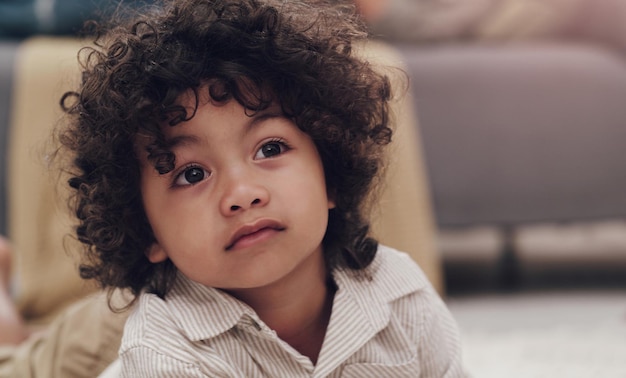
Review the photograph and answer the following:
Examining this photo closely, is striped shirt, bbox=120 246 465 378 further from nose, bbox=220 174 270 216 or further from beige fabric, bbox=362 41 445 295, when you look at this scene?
beige fabric, bbox=362 41 445 295

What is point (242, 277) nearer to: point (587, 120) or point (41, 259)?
point (41, 259)

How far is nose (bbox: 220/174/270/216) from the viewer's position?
2.40 ft

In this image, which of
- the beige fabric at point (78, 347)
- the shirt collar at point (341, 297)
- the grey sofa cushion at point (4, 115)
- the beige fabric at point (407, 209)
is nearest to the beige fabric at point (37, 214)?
→ the grey sofa cushion at point (4, 115)

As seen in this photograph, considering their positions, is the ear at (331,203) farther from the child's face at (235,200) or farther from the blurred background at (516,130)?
the blurred background at (516,130)

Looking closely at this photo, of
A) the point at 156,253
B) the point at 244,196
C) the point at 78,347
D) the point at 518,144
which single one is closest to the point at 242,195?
the point at 244,196

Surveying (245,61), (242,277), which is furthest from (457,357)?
(245,61)

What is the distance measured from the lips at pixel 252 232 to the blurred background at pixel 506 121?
750 mm

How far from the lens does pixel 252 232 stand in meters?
0.75

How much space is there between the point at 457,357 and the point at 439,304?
0.06m

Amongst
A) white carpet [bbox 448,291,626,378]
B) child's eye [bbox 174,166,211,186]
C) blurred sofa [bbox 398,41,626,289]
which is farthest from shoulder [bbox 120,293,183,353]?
blurred sofa [bbox 398,41,626,289]

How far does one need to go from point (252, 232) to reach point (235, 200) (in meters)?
0.03

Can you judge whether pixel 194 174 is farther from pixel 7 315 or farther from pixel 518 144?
pixel 518 144

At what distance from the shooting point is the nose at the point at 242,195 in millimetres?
732

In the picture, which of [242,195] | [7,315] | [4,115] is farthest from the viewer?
[4,115]
